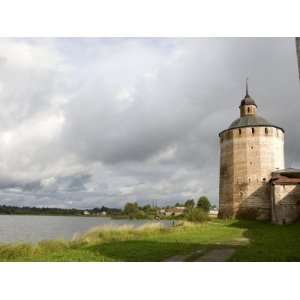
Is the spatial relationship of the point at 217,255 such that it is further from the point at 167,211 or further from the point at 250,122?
the point at 167,211

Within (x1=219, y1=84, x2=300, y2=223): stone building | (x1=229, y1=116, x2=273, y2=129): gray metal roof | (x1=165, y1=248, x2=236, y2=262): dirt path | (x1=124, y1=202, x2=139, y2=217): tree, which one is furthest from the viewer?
(x1=124, y1=202, x2=139, y2=217): tree

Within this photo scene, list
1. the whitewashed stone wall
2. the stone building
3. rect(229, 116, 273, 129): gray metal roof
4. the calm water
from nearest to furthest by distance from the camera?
the calm water, the stone building, the whitewashed stone wall, rect(229, 116, 273, 129): gray metal roof

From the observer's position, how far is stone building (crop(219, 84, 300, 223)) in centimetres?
2919

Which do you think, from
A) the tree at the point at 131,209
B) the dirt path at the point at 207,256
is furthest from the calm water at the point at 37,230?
the tree at the point at 131,209

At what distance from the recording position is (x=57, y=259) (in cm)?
817

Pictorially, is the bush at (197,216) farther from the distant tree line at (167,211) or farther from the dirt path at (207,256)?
the dirt path at (207,256)

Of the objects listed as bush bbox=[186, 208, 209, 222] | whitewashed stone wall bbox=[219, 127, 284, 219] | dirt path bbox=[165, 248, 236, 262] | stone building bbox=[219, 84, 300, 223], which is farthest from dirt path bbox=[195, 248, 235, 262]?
whitewashed stone wall bbox=[219, 127, 284, 219]

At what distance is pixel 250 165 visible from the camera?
29891 mm

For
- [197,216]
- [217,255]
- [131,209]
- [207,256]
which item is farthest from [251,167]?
[131,209]

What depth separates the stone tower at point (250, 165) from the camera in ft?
96.3

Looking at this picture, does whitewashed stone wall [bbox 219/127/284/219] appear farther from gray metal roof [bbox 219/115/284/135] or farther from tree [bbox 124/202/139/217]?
tree [bbox 124/202/139/217]

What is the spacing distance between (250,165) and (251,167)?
18 cm
